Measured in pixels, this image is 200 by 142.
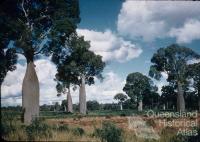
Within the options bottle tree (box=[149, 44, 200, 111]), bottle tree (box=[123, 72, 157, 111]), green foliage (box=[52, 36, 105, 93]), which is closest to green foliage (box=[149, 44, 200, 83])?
bottle tree (box=[149, 44, 200, 111])

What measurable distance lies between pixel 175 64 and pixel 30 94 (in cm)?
2345

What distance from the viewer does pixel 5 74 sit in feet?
67.5

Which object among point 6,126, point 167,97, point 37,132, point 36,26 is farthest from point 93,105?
point 37,132

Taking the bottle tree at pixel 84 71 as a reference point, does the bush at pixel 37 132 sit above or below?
below

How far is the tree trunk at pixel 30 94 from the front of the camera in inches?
761

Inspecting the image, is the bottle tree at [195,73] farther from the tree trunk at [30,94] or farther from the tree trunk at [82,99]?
the tree trunk at [30,94]

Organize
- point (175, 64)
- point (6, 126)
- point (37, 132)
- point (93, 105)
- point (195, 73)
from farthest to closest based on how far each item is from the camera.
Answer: point (93, 105) → point (195, 73) → point (175, 64) → point (6, 126) → point (37, 132)

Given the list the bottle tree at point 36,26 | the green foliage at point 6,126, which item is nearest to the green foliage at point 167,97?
the bottle tree at point 36,26

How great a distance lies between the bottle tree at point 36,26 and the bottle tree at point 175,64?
20.6 m

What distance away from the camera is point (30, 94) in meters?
19.9

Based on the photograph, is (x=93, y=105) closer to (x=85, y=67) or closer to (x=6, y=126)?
(x=85, y=67)

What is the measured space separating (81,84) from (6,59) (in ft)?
68.7

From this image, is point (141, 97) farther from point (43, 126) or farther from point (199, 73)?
point (43, 126)

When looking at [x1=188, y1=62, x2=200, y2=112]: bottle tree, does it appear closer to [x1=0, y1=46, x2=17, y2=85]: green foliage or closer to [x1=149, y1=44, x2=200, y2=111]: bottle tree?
[x1=149, y1=44, x2=200, y2=111]: bottle tree
